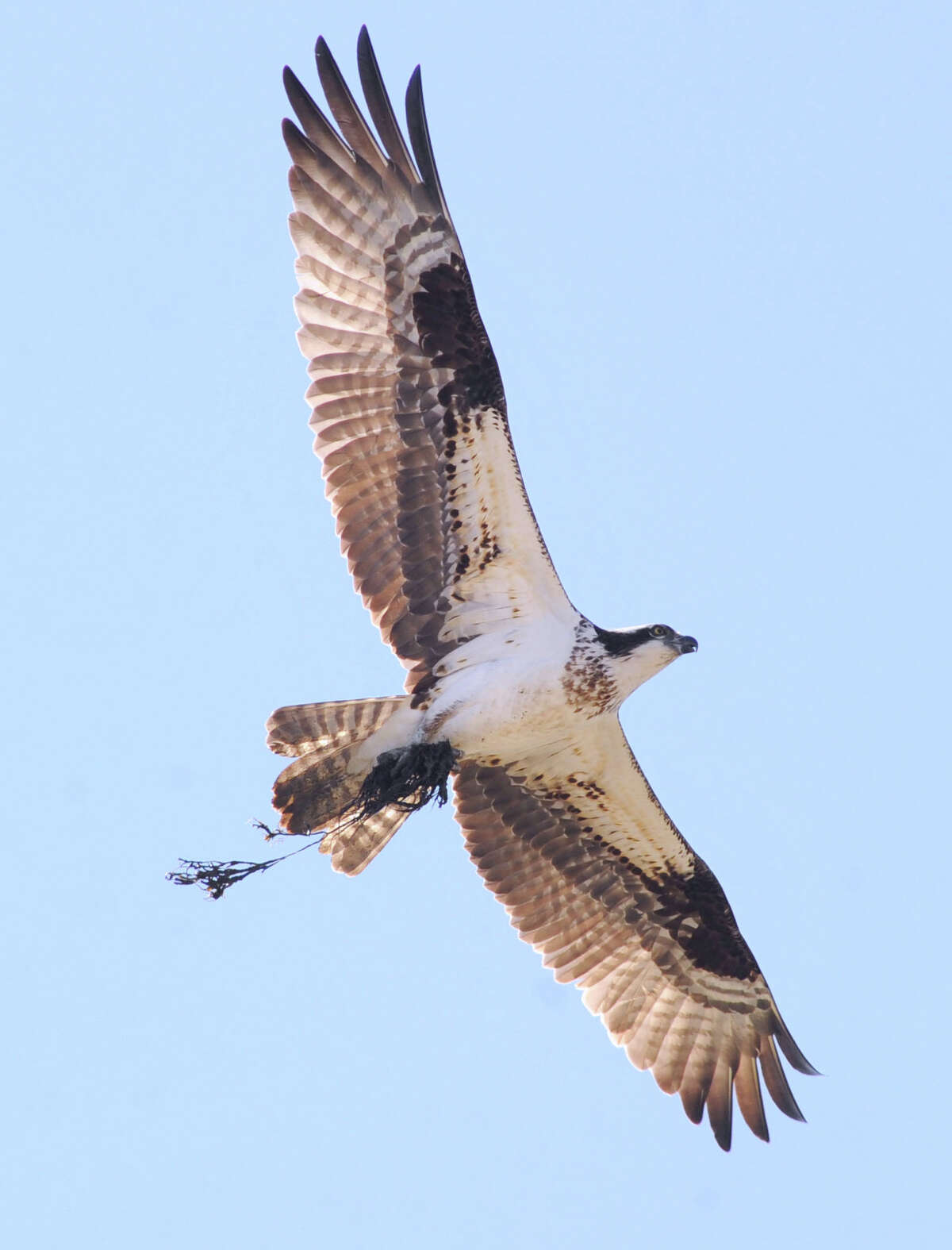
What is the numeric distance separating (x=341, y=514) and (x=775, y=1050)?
450 centimetres

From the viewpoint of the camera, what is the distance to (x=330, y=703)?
11.1 m

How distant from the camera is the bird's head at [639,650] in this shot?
11242 mm

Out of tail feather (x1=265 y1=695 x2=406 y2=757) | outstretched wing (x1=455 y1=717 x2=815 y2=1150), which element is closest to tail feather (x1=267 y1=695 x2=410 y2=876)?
tail feather (x1=265 y1=695 x2=406 y2=757)

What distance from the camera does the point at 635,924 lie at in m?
12.6

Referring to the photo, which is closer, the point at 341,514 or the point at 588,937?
the point at 341,514

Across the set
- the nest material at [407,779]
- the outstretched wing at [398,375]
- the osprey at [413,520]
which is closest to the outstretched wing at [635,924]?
the osprey at [413,520]

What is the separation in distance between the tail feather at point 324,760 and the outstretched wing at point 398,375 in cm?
66

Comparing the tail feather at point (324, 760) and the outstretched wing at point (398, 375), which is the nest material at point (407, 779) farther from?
the outstretched wing at point (398, 375)

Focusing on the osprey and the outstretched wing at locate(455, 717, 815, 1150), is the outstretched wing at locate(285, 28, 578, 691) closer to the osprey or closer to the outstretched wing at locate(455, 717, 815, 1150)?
the osprey

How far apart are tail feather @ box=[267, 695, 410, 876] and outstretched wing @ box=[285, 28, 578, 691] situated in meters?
0.66

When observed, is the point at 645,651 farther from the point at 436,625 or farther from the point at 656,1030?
the point at 656,1030

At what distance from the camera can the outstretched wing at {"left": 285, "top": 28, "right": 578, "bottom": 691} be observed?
429 inches

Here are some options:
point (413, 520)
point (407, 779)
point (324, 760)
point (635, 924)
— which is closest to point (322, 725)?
point (324, 760)

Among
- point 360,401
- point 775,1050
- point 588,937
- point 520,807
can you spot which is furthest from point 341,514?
point 775,1050
